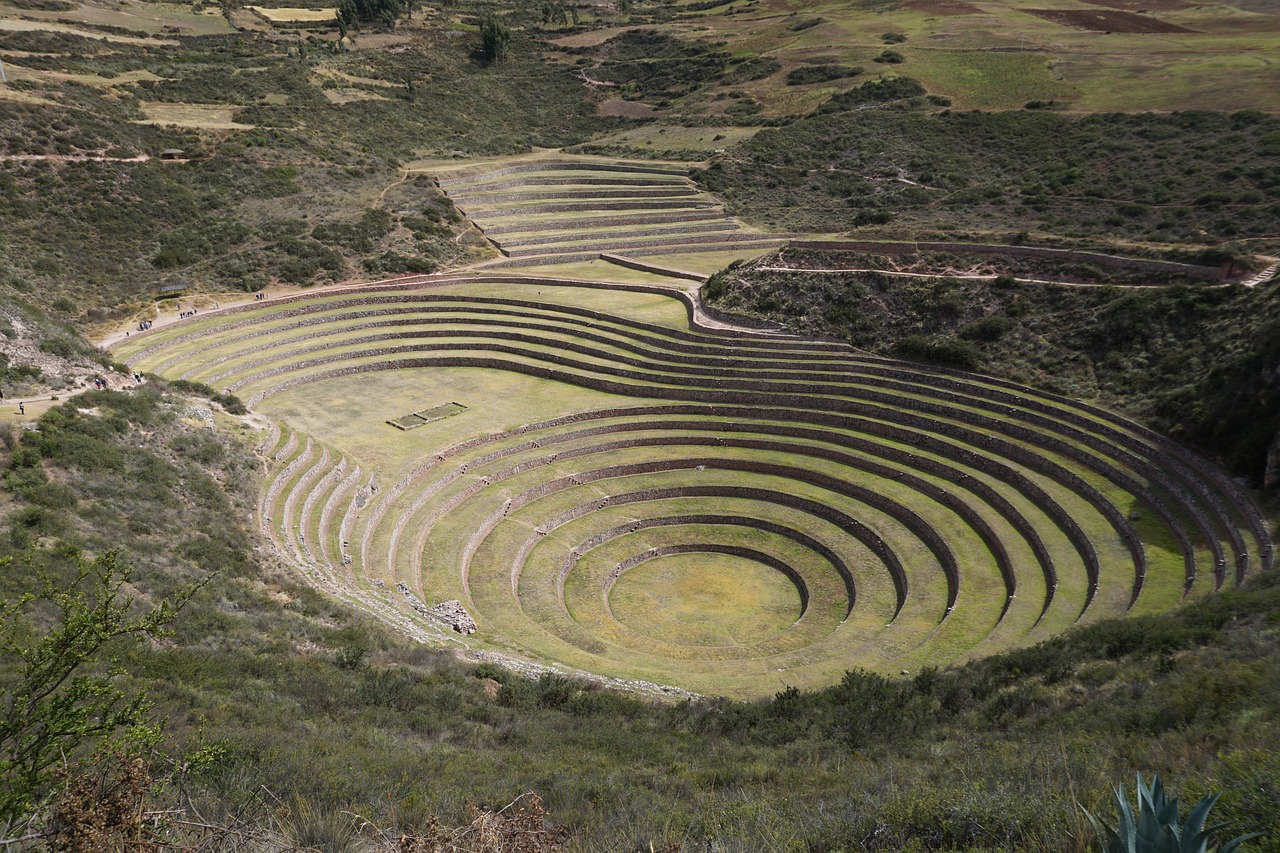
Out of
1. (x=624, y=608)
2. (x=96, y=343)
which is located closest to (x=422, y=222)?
(x=96, y=343)

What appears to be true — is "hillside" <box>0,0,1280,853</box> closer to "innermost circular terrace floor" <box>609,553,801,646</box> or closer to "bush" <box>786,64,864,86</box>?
"innermost circular terrace floor" <box>609,553,801,646</box>

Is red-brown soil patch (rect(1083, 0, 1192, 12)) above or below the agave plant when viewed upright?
above

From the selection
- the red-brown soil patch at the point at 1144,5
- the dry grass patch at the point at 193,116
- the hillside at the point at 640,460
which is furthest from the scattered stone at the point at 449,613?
the red-brown soil patch at the point at 1144,5

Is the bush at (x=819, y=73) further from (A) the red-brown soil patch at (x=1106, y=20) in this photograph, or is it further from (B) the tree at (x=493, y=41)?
(B) the tree at (x=493, y=41)

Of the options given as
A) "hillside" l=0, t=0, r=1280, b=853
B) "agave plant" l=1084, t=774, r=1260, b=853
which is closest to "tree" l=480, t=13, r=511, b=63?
"hillside" l=0, t=0, r=1280, b=853

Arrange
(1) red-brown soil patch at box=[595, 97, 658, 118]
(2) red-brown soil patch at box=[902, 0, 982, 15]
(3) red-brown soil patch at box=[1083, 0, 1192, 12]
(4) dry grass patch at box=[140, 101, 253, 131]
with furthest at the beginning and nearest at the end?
(1) red-brown soil patch at box=[595, 97, 658, 118] → (2) red-brown soil patch at box=[902, 0, 982, 15] → (3) red-brown soil patch at box=[1083, 0, 1192, 12] → (4) dry grass patch at box=[140, 101, 253, 131]

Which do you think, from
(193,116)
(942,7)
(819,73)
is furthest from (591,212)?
(942,7)

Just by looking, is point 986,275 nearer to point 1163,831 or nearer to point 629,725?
point 629,725
